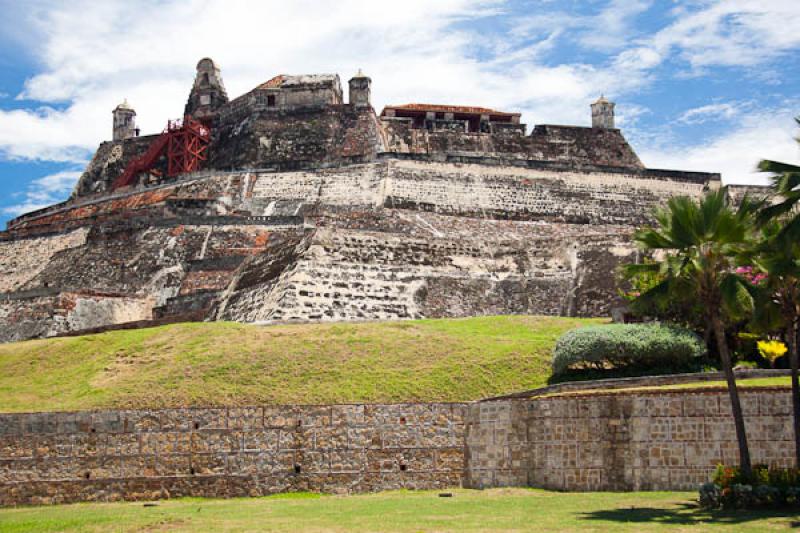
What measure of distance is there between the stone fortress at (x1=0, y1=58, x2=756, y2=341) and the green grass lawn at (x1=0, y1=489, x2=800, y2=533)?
8.89m

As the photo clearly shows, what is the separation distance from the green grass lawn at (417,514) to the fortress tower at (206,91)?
36.6 m

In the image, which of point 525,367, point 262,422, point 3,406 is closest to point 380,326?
point 525,367

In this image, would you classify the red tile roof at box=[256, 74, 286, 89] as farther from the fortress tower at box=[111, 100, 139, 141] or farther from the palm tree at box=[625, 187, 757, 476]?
the palm tree at box=[625, 187, 757, 476]

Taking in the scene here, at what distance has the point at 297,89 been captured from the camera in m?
48.4

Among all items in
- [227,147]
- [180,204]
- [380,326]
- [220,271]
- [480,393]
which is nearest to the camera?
[480,393]

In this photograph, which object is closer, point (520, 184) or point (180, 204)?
point (180, 204)

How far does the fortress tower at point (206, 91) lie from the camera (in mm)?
51875

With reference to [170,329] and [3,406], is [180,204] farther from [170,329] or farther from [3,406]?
[3,406]

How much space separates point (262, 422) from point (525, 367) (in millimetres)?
5537

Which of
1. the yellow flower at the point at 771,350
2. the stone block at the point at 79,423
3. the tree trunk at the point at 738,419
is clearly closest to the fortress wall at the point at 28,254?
the stone block at the point at 79,423

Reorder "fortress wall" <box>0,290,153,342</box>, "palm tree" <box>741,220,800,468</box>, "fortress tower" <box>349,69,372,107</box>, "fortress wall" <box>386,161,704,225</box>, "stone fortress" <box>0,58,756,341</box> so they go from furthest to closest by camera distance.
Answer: "fortress tower" <box>349,69,372,107</box> → "fortress wall" <box>386,161,704,225</box> → "fortress wall" <box>0,290,153,342</box> → "stone fortress" <box>0,58,756,341</box> → "palm tree" <box>741,220,800,468</box>

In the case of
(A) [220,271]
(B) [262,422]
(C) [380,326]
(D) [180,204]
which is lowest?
(B) [262,422]

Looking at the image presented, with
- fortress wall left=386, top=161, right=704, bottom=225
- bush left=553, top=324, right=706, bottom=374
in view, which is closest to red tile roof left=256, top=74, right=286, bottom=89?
fortress wall left=386, top=161, right=704, bottom=225

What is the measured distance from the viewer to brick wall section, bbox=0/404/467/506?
17.7 m
